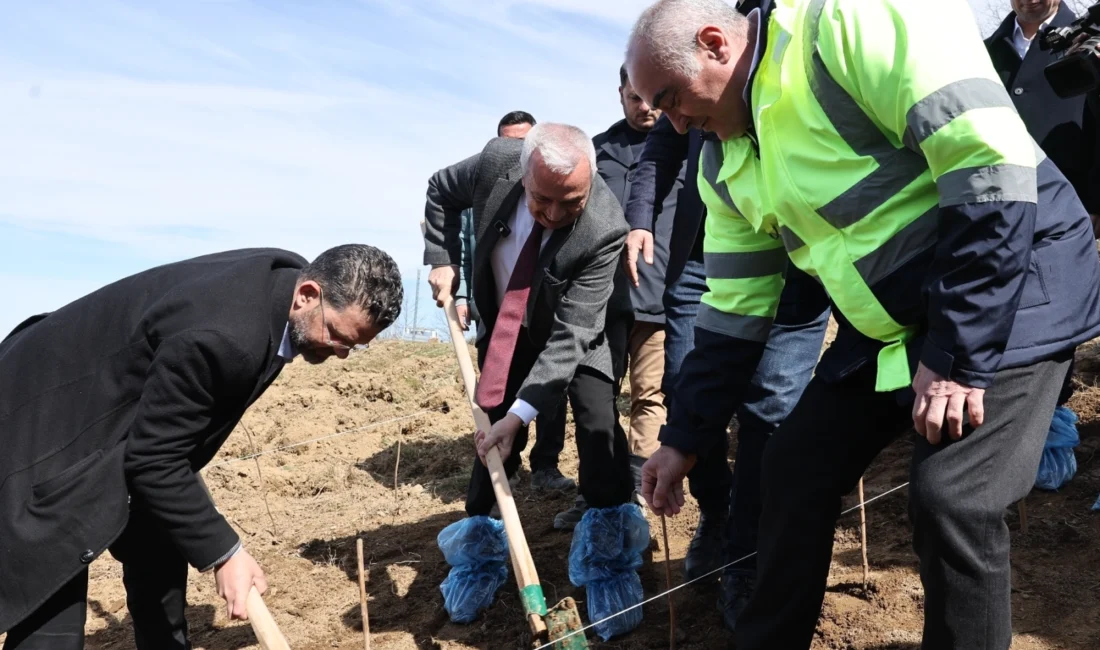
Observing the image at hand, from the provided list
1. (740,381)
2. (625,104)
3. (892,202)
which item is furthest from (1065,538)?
(625,104)

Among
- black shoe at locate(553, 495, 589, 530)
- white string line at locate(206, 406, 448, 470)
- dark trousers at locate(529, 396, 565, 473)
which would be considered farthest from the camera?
white string line at locate(206, 406, 448, 470)

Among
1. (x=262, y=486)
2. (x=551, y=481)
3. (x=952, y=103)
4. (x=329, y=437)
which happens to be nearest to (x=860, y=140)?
(x=952, y=103)

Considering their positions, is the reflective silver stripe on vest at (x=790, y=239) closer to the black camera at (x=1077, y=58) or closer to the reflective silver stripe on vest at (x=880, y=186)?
the reflective silver stripe on vest at (x=880, y=186)

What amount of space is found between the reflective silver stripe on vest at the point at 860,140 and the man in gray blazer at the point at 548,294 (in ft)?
4.46

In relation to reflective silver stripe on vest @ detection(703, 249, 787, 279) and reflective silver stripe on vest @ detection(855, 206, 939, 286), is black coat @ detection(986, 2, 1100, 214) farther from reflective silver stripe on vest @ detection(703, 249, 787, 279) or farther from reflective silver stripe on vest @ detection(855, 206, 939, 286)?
reflective silver stripe on vest @ detection(855, 206, 939, 286)

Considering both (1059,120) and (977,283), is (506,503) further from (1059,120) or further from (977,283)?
(1059,120)

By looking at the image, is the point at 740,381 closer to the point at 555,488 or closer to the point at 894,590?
the point at 894,590

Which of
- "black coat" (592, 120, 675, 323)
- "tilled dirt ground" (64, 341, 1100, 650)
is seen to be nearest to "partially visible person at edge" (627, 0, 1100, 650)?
"tilled dirt ground" (64, 341, 1100, 650)

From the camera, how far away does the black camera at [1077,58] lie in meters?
3.23

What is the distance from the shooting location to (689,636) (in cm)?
343

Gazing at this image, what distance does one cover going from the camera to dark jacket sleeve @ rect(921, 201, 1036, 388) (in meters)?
1.79

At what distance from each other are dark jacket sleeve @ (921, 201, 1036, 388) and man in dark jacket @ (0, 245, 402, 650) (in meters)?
1.42

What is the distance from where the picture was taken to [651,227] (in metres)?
4.09

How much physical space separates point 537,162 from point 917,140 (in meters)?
1.65
